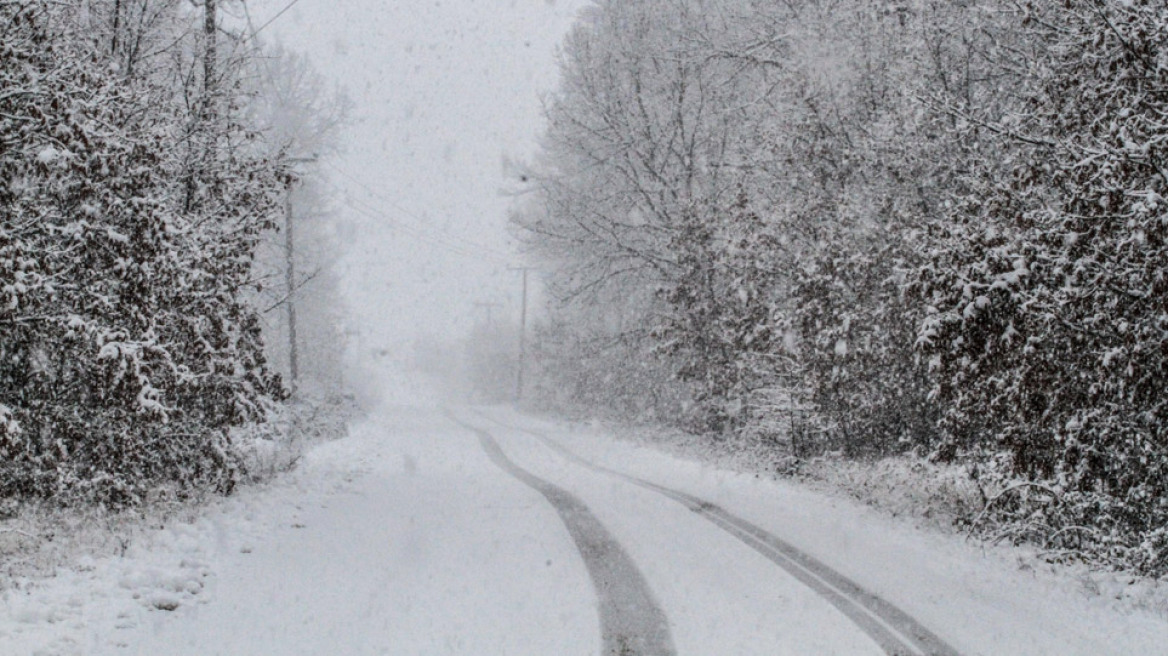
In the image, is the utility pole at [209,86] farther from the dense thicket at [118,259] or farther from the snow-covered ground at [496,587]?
the snow-covered ground at [496,587]

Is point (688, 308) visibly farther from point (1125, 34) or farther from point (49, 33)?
point (49, 33)

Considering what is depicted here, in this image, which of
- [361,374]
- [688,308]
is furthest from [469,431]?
[361,374]

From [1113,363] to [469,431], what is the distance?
948 inches

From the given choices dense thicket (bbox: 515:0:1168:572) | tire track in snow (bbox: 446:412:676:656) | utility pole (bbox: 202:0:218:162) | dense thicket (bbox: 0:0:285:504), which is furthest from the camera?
utility pole (bbox: 202:0:218:162)

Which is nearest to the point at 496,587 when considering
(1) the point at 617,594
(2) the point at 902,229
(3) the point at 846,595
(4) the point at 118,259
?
(1) the point at 617,594

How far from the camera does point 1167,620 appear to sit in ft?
24.7

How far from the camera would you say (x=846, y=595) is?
8.19m

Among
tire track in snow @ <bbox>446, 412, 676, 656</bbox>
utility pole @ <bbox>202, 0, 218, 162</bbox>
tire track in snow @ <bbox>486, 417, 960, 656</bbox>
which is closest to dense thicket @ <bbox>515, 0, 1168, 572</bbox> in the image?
tire track in snow @ <bbox>486, 417, 960, 656</bbox>

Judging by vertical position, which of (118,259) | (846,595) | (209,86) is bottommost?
(846,595)

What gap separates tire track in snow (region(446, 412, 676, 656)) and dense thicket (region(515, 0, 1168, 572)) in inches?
181

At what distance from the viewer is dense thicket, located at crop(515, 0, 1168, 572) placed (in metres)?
8.33

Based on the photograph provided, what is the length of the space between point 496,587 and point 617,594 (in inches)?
51.3

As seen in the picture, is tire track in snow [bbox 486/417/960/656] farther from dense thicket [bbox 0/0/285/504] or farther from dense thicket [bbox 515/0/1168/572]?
dense thicket [bbox 0/0/285/504]

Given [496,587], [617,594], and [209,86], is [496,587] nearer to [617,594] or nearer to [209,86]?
[617,594]
